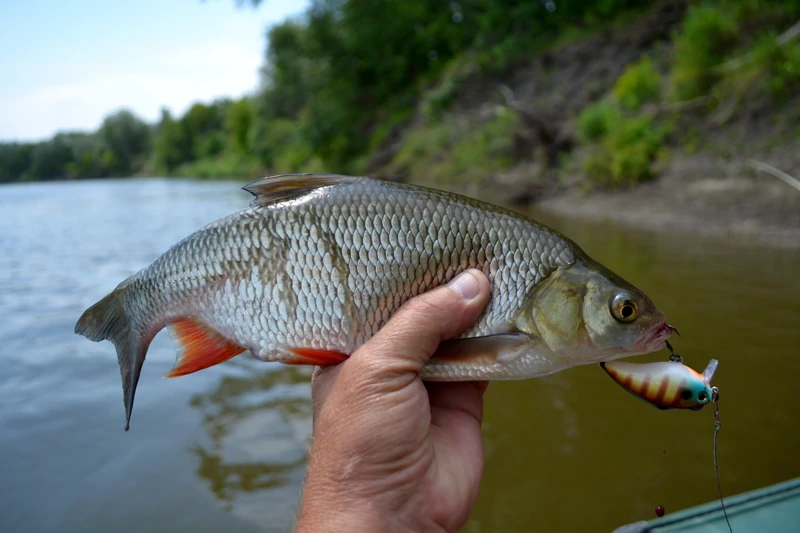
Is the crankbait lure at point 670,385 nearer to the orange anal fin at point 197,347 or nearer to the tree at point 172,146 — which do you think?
the orange anal fin at point 197,347

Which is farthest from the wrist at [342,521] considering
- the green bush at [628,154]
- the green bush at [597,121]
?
the green bush at [597,121]

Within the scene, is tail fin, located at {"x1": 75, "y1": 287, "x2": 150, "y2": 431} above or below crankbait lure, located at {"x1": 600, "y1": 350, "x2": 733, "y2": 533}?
above

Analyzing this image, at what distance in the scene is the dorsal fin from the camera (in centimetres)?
218

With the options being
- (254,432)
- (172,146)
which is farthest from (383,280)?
(172,146)

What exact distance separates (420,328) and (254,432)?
3.03 m

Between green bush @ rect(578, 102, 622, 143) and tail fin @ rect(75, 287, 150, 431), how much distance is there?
13.9 m

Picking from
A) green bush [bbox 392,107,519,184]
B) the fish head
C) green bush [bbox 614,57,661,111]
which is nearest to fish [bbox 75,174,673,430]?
the fish head

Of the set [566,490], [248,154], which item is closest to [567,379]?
[566,490]

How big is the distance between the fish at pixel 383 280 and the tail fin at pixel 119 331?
0.13 metres

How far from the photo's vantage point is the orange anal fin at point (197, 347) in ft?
7.38

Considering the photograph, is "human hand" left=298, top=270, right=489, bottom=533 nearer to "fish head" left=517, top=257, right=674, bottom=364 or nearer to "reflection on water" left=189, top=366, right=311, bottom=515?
"fish head" left=517, top=257, right=674, bottom=364

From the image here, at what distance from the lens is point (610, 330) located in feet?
6.38

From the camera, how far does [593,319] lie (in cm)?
195

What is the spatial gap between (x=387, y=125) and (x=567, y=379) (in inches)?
1093
